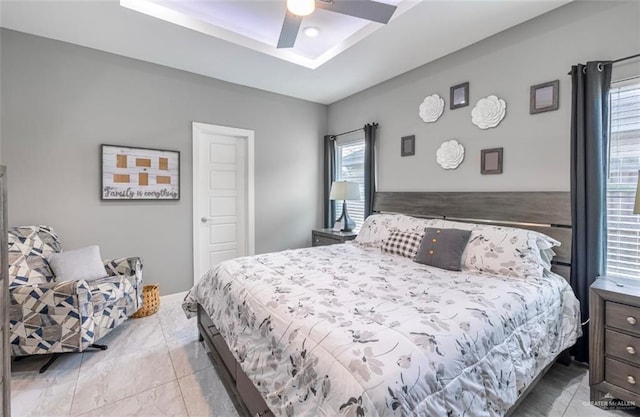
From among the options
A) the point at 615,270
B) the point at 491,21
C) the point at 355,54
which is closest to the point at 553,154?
the point at 615,270

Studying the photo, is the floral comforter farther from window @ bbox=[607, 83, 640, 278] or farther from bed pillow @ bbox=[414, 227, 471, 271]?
window @ bbox=[607, 83, 640, 278]

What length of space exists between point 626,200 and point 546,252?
0.63 meters

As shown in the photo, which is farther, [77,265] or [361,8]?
[77,265]

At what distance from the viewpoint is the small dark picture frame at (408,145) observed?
3466 mm

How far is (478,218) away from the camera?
9.23 ft

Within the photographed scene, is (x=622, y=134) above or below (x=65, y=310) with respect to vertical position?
above

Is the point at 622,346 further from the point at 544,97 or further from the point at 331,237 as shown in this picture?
the point at 331,237

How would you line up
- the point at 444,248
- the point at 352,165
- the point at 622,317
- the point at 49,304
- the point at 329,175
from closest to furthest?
1. the point at 622,317
2. the point at 49,304
3. the point at 444,248
4. the point at 352,165
5. the point at 329,175

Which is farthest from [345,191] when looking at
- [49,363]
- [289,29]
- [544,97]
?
[49,363]

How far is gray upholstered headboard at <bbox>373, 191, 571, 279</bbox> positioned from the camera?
90.5 inches

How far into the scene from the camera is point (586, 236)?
2.14m

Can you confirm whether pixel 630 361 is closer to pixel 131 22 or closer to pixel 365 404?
pixel 365 404

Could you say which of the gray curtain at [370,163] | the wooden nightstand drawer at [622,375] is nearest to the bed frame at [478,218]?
the wooden nightstand drawer at [622,375]

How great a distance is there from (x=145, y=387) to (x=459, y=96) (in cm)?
361
